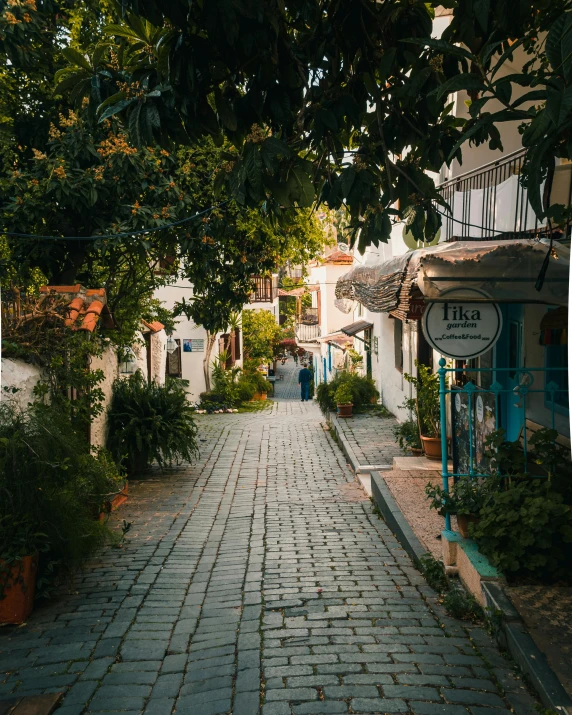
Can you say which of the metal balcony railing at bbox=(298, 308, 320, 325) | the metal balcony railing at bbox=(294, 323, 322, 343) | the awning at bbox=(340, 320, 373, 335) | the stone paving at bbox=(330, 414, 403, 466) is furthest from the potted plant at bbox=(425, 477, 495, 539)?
the metal balcony railing at bbox=(298, 308, 320, 325)

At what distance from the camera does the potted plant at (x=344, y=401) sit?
57.5 feet

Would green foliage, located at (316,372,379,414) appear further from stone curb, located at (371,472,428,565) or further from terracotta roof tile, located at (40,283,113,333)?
terracotta roof tile, located at (40,283,113,333)

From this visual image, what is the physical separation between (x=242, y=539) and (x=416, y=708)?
4209 millimetres

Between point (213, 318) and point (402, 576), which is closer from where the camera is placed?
point (402, 576)

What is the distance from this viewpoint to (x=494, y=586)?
5.16 metres

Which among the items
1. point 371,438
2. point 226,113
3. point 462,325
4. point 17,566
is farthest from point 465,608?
point 371,438

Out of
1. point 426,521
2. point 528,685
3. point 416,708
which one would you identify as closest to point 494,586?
point 528,685

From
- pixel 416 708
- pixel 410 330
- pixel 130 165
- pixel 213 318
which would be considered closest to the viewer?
pixel 416 708

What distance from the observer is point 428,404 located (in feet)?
36.9

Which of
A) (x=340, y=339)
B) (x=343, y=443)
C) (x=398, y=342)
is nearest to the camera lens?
(x=343, y=443)

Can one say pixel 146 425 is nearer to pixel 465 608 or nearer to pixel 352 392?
pixel 465 608

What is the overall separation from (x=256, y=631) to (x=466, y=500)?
2.00 meters

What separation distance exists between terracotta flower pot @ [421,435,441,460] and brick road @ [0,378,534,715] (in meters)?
2.30

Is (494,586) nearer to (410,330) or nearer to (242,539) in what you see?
(242,539)
